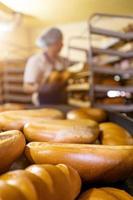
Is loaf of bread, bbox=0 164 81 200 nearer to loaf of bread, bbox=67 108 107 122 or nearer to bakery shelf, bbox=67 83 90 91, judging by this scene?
loaf of bread, bbox=67 108 107 122

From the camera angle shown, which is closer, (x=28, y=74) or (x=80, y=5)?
(x=80, y=5)

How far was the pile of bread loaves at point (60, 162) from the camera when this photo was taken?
286mm

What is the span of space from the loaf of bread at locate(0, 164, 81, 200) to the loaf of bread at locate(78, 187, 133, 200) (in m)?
0.02

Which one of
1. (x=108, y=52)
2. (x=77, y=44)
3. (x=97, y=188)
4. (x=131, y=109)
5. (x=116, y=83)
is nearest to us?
(x=97, y=188)

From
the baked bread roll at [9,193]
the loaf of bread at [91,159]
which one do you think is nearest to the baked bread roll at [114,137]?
the loaf of bread at [91,159]

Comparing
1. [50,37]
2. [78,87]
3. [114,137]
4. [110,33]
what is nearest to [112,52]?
[110,33]

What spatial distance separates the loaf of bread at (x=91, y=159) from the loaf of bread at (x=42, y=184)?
4 cm

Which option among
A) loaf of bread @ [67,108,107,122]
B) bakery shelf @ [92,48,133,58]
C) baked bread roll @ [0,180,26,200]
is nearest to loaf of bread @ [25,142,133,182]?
baked bread roll @ [0,180,26,200]

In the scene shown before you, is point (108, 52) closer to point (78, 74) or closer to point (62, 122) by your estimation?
point (78, 74)

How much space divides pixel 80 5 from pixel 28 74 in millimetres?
1022

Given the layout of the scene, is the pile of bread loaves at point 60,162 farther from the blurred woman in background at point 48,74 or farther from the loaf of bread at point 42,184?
the blurred woman in background at point 48,74

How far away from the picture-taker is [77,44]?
254 cm

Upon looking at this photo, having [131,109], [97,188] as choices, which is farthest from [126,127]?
[131,109]

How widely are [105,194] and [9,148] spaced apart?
0.14 m
